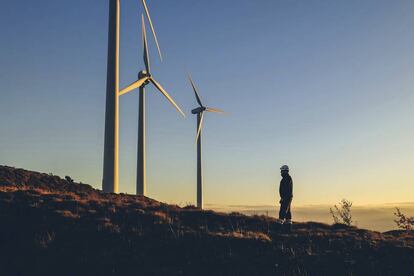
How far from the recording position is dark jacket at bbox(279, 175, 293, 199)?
21.1 m

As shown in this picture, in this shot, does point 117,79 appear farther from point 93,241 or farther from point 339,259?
point 339,259

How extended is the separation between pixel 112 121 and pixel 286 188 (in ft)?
56.1

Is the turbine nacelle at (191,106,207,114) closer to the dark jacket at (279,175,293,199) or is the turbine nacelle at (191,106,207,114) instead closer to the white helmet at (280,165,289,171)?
the white helmet at (280,165,289,171)

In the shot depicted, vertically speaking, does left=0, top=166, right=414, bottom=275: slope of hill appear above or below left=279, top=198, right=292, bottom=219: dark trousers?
below

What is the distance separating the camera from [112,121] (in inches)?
1355

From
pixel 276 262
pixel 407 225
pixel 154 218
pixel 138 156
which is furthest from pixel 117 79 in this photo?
pixel 407 225

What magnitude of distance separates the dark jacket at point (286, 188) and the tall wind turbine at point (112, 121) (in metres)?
16.4

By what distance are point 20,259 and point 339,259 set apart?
12.2 m

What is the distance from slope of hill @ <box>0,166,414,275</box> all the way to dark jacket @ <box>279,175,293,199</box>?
6.44 feet

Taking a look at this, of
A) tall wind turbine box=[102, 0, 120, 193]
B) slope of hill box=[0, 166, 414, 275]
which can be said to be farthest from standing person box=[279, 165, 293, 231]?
tall wind turbine box=[102, 0, 120, 193]

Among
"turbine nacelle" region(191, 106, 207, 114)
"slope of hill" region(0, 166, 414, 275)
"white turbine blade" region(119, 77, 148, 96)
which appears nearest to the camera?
"slope of hill" region(0, 166, 414, 275)

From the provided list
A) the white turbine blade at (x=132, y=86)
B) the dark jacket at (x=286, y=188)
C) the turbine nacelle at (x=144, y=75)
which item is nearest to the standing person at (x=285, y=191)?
the dark jacket at (x=286, y=188)

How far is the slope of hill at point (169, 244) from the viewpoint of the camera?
57.3 feet

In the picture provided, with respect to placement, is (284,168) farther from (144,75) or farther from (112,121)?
(144,75)
